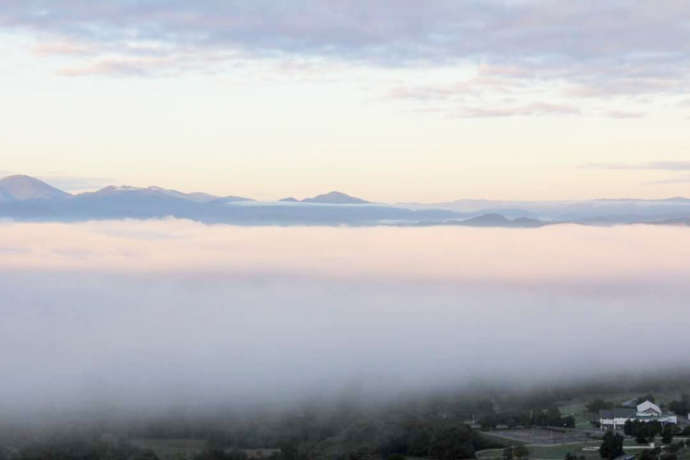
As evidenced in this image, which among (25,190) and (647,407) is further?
(25,190)

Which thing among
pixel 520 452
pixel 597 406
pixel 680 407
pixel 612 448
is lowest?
pixel 597 406

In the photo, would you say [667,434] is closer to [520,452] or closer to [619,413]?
[520,452]

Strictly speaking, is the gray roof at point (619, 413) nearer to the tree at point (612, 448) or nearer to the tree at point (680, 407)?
the tree at point (680, 407)

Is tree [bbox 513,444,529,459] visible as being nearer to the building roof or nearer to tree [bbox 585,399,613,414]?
the building roof

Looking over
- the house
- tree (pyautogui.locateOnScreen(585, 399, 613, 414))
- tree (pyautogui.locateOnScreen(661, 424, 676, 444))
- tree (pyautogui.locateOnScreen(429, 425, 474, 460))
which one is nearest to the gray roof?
the house

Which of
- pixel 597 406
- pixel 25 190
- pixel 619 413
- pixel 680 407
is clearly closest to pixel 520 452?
pixel 619 413

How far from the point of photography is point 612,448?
3344 cm

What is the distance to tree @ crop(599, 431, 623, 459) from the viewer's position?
109 feet

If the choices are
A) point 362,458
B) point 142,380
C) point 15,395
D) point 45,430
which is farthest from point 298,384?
point 362,458

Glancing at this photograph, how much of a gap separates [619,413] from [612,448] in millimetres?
7836

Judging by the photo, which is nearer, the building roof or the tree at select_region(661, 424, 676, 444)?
the tree at select_region(661, 424, 676, 444)

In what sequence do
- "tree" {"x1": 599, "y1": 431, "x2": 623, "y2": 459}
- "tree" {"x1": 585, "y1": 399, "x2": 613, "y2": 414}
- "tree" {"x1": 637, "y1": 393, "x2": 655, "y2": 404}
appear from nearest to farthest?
1. "tree" {"x1": 599, "y1": 431, "x2": 623, "y2": 459}
2. "tree" {"x1": 637, "y1": 393, "x2": 655, "y2": 404}
3. "tree" {"x1": 585, "y1": 399, "x2": 613, "y2": 414}

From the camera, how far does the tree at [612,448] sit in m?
33.3

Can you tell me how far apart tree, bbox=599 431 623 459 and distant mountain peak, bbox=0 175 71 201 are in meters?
49.9
